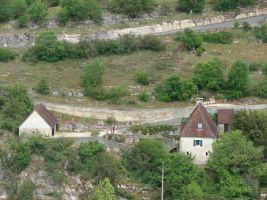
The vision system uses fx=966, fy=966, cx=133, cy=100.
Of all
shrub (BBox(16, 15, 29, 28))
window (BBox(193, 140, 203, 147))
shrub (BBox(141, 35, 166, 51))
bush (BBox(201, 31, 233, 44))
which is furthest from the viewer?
shrub (BBox(16, 15, 29, 28))

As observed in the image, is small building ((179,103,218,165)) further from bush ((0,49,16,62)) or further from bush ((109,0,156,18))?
bush ((109,0,156,18))

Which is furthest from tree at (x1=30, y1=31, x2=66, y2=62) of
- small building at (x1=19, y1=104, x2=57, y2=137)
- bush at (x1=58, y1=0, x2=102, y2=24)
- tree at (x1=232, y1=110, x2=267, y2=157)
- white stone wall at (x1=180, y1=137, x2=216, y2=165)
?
tree at (x1=232, y1=110, x2=267, y2=157)

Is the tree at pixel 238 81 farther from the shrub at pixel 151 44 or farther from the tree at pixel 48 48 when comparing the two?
the tree at pixel 48 48

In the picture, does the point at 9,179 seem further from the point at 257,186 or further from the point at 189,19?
the point at 189,19

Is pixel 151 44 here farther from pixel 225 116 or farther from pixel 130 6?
pixel 225 116

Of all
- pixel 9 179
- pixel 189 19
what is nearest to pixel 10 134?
pixel 9 179

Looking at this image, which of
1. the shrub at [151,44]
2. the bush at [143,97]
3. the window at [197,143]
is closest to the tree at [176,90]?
the bush at [143,97]
